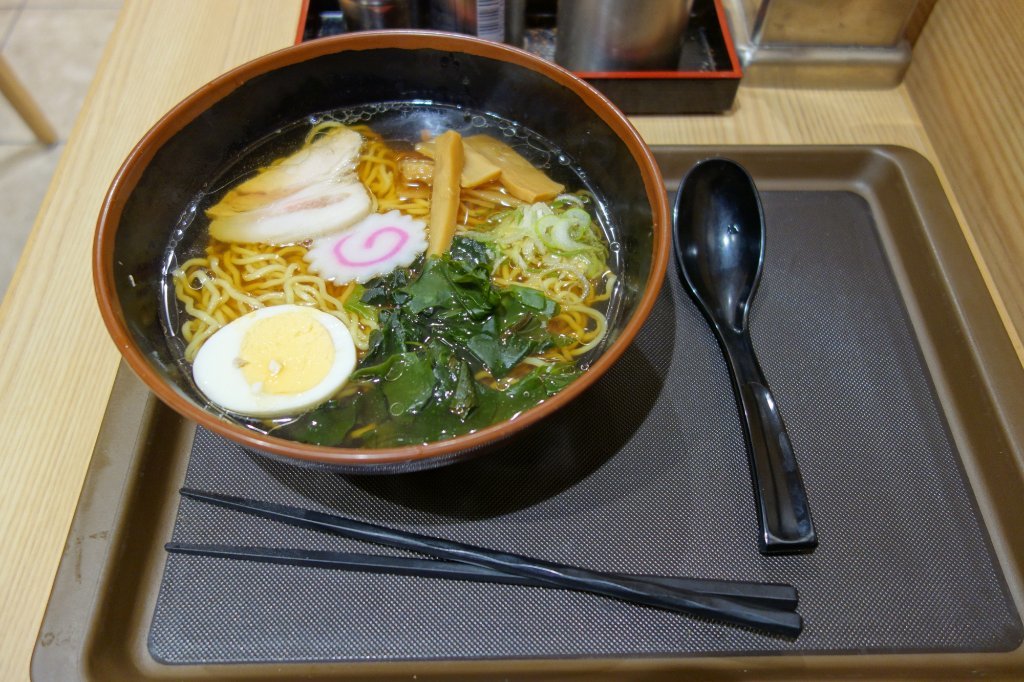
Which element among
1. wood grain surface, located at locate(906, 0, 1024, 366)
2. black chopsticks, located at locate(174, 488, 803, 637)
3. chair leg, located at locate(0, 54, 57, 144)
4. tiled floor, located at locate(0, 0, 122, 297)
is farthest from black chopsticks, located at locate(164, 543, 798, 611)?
chair leg, located at locate(0, 54, 57, 144)

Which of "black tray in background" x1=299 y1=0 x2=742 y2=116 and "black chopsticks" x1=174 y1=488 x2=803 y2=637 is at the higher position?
"black tray in background" x1=299 y1=0 x2=742 y2=116

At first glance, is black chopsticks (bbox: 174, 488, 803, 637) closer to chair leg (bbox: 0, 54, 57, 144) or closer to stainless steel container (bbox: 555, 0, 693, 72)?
stainless steel container (bbox: 555, 0, 693, 72)

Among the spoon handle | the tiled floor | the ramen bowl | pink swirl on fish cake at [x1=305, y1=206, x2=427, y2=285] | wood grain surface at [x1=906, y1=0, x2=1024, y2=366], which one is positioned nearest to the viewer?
the ramen bowl

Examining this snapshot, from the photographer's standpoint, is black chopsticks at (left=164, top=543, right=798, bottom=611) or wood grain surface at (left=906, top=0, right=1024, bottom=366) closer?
black chopsticks at (left=164, top=543, right=798, bottom=611)

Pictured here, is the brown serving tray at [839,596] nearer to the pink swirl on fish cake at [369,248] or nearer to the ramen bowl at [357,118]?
the ramen bowl at [357,118]

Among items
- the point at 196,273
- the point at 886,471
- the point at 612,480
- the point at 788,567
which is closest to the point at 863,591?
the point at 788,567

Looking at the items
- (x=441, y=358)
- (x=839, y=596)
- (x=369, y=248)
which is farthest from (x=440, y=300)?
(x=839, y=596)

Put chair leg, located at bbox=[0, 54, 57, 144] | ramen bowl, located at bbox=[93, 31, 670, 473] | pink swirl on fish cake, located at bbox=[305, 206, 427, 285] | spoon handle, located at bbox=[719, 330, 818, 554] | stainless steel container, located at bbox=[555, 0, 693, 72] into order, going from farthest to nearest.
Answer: chair leg, located at bbox=[0, 54, 57, 144], stainless steel container, located at bbox=[555, 0, 693, 72], pink swirl on fish cake, located at bbox=[305, 206, 427, 285], spoon handle, located at bbox=[719, 330, 818, 554], ramen bowl, located at bbox=[93, 31, 670, 473]
